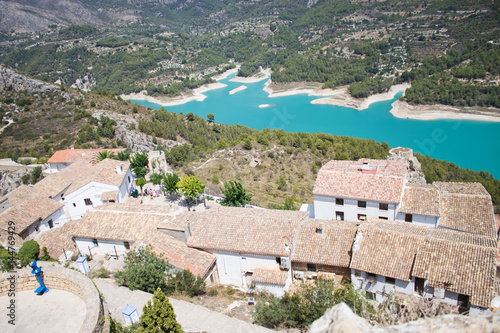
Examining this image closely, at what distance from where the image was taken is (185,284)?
14.2 m

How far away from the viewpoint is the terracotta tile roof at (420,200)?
770 inches

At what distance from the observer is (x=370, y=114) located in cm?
8762

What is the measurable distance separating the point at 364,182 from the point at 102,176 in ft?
61.7

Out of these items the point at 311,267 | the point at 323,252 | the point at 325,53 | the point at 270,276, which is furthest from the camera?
the point at 325,53

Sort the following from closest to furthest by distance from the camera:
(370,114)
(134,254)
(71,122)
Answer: (134,254), (71,122), (370,114)

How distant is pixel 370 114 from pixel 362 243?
260 feet

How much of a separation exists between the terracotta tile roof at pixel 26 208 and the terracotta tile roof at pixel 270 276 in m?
14.9

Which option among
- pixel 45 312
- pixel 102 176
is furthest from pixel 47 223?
pixel 45 312

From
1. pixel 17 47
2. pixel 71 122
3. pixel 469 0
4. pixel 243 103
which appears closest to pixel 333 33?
pixel 469 0

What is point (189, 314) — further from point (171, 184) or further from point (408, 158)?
point (408, 158)

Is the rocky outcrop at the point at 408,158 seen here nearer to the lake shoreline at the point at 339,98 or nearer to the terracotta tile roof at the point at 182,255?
the terracotta tile roof at the point at 182,255

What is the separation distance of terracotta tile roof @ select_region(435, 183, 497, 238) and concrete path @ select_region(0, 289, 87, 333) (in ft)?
62.3

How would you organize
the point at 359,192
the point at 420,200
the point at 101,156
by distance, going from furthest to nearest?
the point at 101,156
the point at 359,192
the point at 420,200

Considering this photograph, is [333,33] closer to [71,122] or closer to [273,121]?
[273,121]
